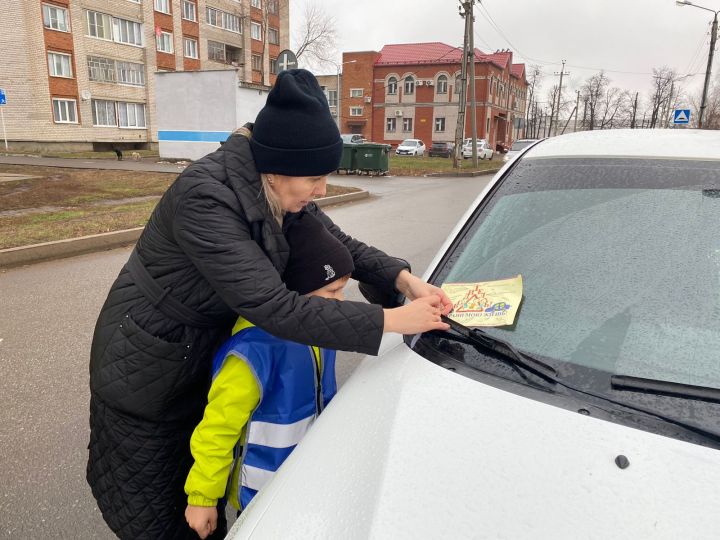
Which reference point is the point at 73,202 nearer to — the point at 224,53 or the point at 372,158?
the point at 372,158

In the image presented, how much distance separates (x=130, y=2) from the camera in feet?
124

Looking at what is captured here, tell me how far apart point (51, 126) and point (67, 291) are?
32.9m

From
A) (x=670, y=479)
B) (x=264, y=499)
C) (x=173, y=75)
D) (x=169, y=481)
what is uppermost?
(x=173, y=75)

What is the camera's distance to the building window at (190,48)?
141 ft

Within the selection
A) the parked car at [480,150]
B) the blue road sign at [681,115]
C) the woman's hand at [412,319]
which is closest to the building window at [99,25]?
the parked car at [480,150]

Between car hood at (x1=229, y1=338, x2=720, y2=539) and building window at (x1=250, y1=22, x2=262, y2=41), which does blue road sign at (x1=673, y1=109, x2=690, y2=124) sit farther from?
building window at (x1=250, y1=22, x2=262, y2=41)

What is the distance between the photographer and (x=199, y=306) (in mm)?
1513

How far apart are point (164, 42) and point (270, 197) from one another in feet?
149

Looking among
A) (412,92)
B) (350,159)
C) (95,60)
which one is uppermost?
(412,92)

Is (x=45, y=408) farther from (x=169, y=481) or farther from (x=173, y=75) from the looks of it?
(x=173, y=75)

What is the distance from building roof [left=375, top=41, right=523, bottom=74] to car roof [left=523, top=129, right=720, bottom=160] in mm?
58525

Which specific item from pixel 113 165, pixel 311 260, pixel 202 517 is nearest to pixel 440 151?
pixel 113 165

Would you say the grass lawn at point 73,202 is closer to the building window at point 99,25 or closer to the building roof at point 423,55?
the building window at point 99,25

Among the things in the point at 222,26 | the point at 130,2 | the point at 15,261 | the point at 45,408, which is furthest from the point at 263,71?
the point at 45,408
